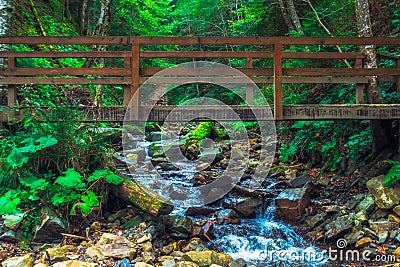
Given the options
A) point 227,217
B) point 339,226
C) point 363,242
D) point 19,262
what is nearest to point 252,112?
point 227,217

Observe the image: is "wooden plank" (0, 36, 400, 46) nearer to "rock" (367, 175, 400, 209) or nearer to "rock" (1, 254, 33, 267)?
"rock" (367, 175, 400, 209)

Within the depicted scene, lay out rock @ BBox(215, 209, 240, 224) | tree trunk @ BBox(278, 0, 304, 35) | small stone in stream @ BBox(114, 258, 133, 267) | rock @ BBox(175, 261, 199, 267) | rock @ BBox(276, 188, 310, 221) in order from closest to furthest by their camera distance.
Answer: small stone in stream @ BBox(114, 258, 133, 267) < rock @ BBox(175, 261, 199, 267) < rock @ BBox(215, 209, 240, 224) < rock @ BBox(276, 188, 310, 221) < tree trunk @ BBox(278, 0, 304, 35)

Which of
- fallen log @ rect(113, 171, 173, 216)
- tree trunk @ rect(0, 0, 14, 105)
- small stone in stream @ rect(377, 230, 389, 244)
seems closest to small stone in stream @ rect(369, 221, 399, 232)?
small stone in stream @ rect(377, 230, 389, 244)

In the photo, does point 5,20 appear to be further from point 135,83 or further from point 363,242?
point 363,242

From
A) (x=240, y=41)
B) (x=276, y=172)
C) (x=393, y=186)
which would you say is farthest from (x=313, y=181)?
(x=240, y=41)

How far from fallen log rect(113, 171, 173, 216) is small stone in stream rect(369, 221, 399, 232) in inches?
148

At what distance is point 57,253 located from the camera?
4.50 meters

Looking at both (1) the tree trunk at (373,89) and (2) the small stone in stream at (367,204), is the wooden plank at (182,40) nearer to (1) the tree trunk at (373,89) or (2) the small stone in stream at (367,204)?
(1) the tree trunk at (373,89)

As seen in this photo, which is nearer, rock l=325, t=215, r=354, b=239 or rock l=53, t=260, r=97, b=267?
rock l=53, t=260, r=97, b=267

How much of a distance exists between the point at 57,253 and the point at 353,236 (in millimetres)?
4916

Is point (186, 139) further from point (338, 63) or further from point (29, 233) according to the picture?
point (29, 233)

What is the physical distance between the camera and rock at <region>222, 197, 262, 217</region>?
23.5 ft

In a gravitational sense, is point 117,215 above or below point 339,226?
above

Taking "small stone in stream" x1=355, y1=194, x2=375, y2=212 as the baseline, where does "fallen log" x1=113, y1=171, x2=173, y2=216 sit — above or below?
above
